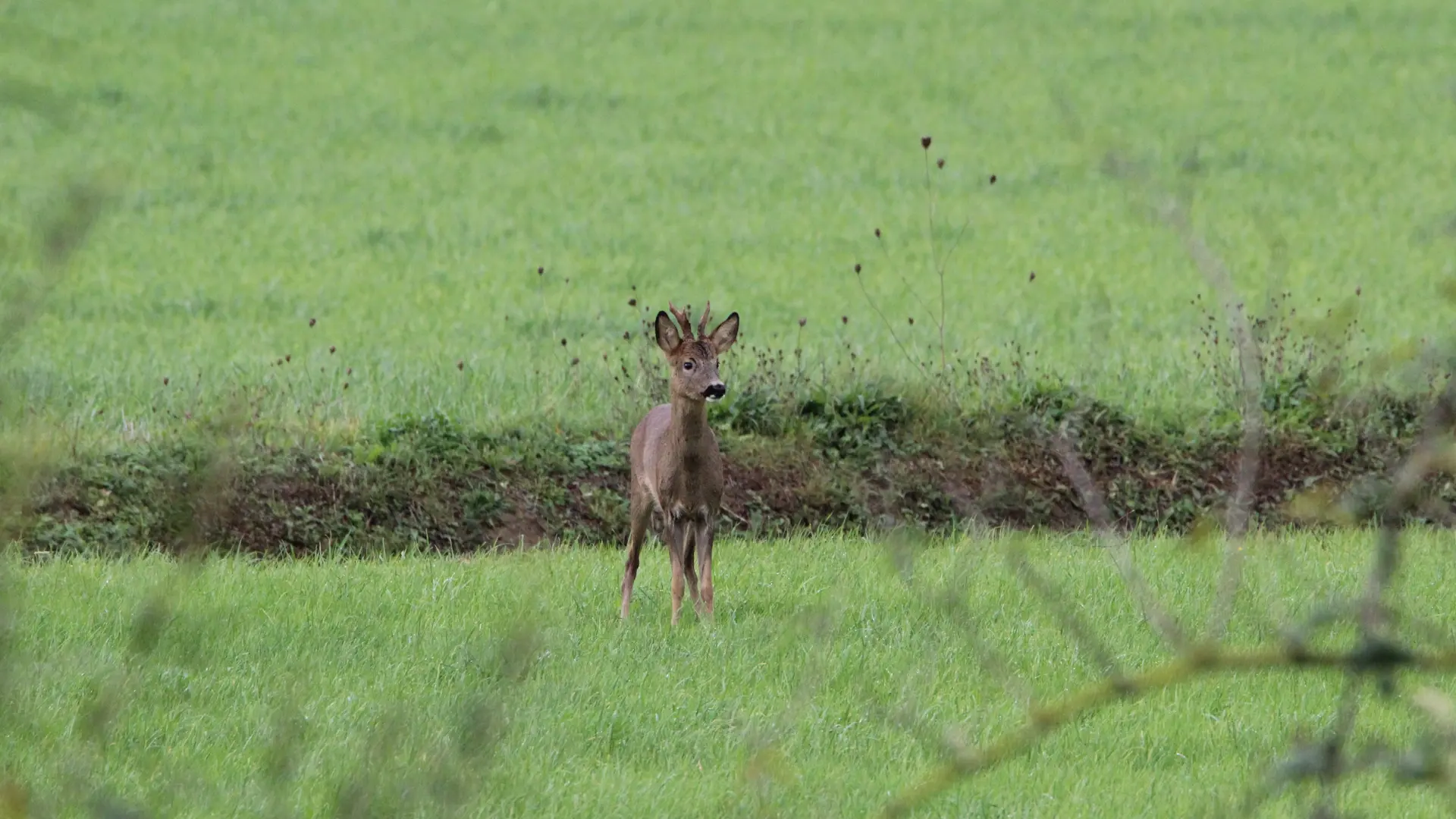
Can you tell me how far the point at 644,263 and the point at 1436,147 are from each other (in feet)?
40.2

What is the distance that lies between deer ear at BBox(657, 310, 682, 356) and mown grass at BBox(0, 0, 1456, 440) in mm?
2573

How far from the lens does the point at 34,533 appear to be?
988cm

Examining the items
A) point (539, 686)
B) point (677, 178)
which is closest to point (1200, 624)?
point (539, 686)

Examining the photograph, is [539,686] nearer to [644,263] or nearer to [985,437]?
[985,437]

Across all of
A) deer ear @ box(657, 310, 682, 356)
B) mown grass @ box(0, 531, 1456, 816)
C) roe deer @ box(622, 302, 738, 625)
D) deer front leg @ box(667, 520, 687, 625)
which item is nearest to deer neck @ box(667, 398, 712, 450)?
roe deer @ box(622, 302, 738, 625)

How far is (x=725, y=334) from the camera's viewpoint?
863 cm

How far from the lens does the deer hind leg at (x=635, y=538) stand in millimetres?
8570

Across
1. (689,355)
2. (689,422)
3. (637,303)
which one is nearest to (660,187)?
(637,303)

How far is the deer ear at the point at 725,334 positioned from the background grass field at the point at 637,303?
122 cm

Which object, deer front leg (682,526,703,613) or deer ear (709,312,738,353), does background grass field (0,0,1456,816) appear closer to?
deer front leg (682,526,703,613)

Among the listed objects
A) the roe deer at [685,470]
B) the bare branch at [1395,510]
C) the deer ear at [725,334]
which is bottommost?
the roe deer at [685,470]

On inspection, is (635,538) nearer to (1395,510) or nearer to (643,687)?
(643,687)

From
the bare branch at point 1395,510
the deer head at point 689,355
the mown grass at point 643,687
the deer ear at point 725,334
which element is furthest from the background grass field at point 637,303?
the deer ear at point 725,334

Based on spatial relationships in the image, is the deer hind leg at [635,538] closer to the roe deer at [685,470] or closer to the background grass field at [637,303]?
the roe deer at [685,470]
